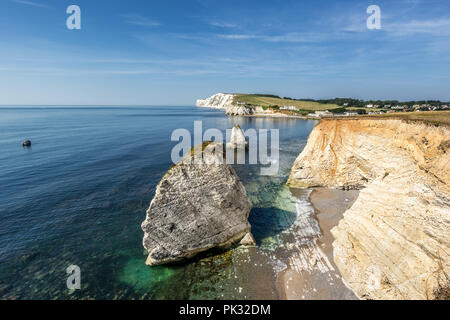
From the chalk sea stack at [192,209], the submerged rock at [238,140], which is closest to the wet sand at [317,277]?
the chalk sea stack at [192,209]

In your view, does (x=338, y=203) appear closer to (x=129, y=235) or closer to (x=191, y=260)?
(x=191, y=260)

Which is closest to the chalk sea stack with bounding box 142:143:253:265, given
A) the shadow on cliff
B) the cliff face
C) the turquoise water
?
the turquoise water

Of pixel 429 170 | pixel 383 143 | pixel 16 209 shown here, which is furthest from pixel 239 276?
pixel 16 209

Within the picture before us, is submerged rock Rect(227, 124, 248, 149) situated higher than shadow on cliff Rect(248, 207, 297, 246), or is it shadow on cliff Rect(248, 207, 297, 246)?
submerged rock Rect(227, 124, 248, 149)

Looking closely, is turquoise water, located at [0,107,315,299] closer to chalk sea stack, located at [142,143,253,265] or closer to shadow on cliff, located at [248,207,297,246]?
shadow on cliff, located at [248,207,297,246]

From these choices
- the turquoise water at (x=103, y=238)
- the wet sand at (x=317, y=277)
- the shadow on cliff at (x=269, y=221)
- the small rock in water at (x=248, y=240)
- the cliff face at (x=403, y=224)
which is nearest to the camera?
the cliff face at (x=403, y=224)

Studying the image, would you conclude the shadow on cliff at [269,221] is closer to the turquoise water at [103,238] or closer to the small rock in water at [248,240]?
the turquoise water at [103,238]

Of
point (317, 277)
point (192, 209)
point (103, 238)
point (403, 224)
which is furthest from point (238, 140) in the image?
point (403, 224)
